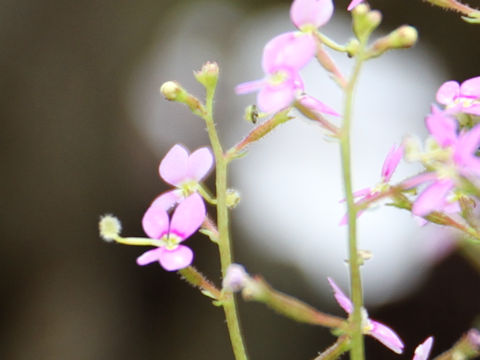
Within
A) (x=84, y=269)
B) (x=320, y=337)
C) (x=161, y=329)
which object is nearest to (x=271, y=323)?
(x=320, y=337)

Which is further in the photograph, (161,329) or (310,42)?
(161,329)

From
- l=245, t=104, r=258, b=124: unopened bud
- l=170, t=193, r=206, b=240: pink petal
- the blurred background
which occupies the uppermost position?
the blurred background

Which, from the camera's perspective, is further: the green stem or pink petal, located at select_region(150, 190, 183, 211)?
pink petal, located at select_region(150, 190, 183, 211)

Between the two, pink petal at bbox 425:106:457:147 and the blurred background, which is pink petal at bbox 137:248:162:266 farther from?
the blurred background

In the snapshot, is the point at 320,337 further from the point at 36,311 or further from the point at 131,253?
the point at 36,311

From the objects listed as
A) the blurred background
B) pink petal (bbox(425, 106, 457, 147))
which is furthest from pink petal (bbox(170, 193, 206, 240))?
the blurred background

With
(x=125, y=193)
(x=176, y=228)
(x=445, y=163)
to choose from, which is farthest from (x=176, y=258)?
(x=125, y=193)
